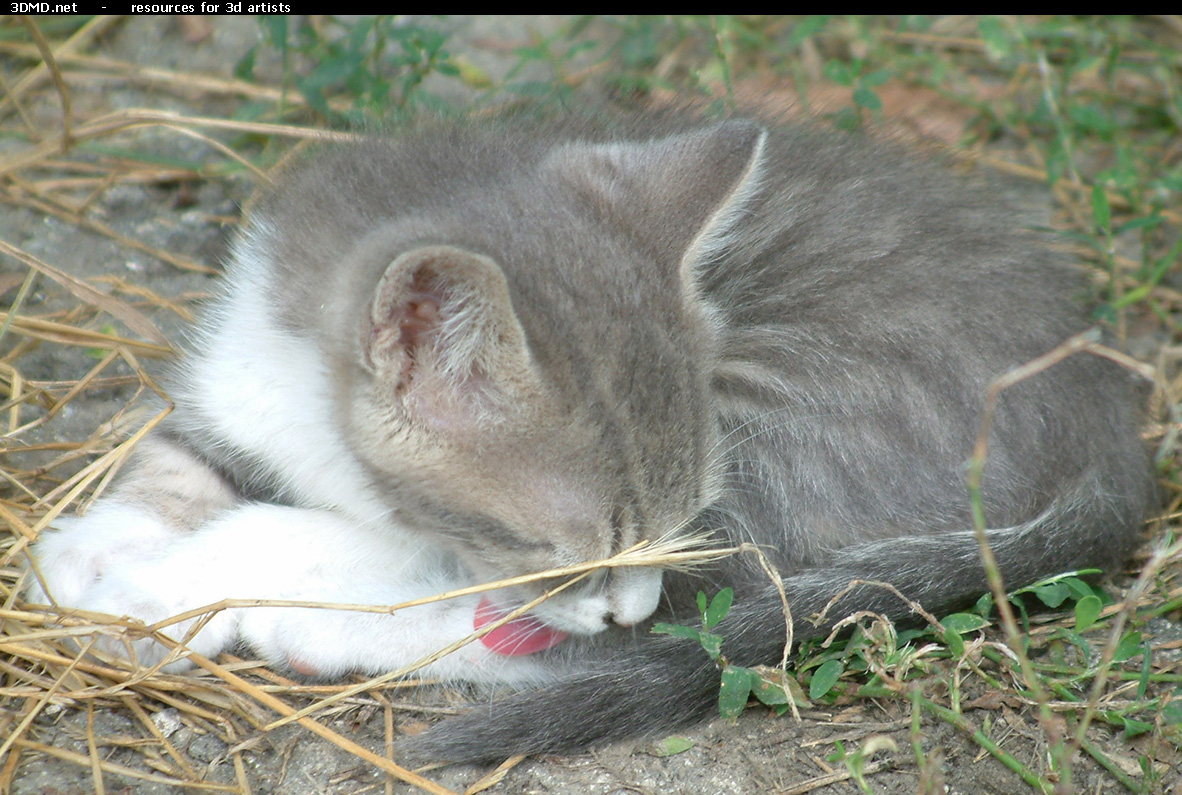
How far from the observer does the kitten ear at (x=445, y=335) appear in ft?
5.37

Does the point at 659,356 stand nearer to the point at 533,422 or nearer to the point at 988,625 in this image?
the point at 533,422

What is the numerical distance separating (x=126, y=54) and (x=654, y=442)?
121 inches

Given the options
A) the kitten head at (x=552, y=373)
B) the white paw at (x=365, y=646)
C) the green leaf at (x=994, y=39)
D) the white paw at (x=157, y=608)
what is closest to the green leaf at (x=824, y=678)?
the kitten head at (x=552, y=373)

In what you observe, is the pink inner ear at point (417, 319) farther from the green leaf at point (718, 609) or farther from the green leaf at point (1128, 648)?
the green leaf at point (1128, 648)

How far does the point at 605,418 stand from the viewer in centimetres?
190

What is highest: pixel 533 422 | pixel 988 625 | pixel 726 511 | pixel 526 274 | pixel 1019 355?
pixel 526 274

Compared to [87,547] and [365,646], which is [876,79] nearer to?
[365,646]

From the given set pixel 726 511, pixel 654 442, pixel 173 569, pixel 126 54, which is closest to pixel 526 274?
pixel 654 442

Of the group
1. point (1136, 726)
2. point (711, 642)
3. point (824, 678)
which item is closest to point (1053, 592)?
point (1136, 726)

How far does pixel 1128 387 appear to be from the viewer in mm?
2559

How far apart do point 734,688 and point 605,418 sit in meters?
0.57

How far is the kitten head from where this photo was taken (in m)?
1.79

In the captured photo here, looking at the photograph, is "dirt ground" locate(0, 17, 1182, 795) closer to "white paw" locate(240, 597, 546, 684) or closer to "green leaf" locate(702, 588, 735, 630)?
"white paw" locate(240, 597, 546, 684)

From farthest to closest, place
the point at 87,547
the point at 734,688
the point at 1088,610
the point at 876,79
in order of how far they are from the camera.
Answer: the point at 876,79 < the point at 87,547 < the point at 1088,610 < the point at 734,688
